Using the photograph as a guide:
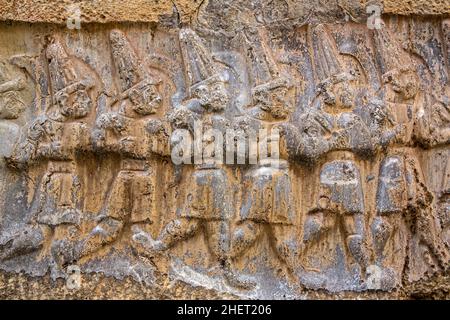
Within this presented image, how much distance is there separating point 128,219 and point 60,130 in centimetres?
83

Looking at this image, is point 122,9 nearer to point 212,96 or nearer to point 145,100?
point 145,100

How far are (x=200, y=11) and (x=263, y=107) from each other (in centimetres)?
87

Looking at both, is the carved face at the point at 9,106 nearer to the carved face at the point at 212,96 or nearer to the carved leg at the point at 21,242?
the carved leg at the point at 21,242

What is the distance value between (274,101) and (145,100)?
95 cm

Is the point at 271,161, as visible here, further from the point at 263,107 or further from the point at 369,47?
the point at 369,47

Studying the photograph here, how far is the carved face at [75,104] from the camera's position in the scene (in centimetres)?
568

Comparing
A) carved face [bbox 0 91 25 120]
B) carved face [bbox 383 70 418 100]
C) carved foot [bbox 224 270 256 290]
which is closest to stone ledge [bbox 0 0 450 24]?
carved face [bbox 383 70 418 100]

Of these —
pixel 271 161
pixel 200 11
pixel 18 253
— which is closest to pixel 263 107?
pixel 271 161

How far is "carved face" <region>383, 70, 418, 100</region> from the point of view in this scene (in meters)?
5.65

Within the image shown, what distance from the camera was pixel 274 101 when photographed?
18.4 ft

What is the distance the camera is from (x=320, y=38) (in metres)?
5.70

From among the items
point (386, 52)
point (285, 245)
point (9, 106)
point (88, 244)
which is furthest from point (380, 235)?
point (9, 106)

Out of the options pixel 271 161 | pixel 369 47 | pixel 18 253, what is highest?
pixel 369 47

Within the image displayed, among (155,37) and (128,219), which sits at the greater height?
(155,37)
